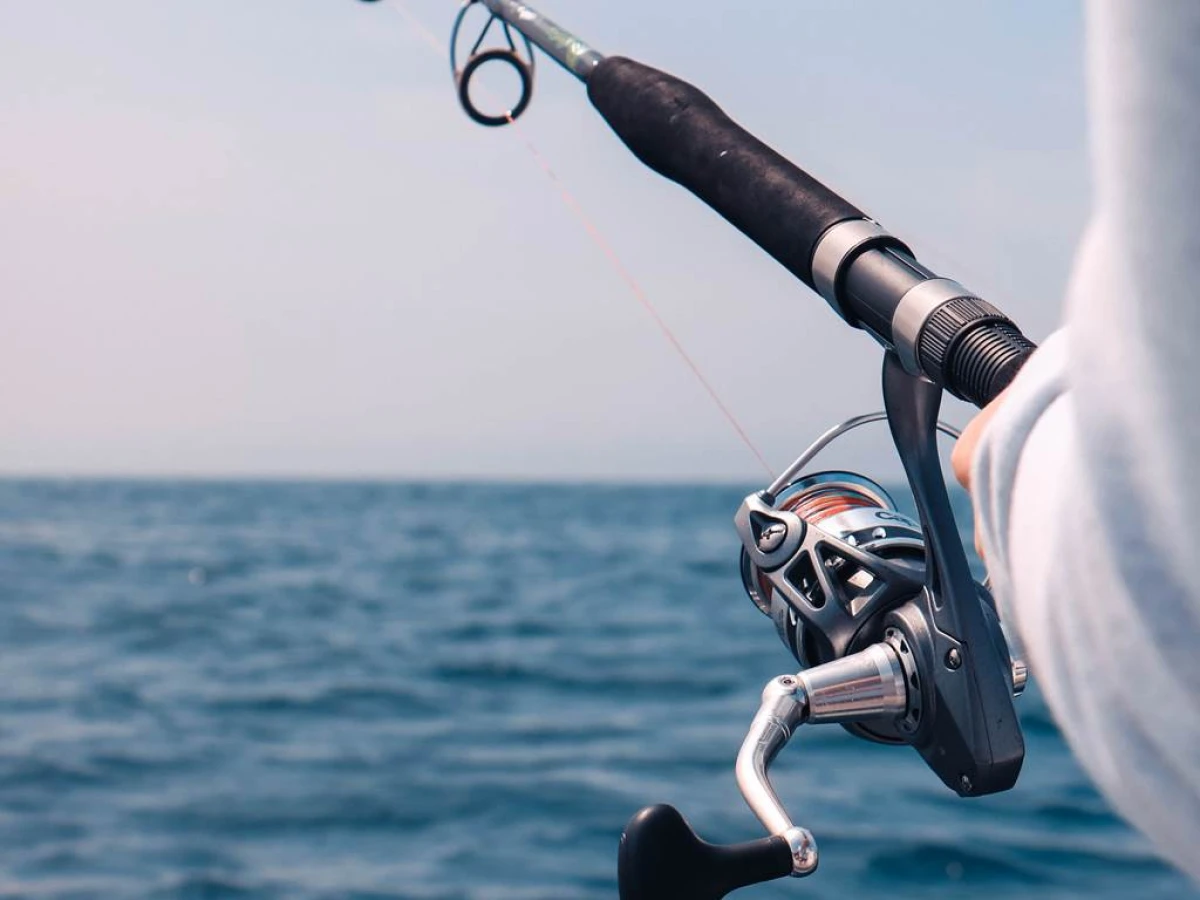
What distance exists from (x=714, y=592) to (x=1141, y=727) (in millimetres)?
15272

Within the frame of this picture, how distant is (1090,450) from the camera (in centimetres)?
57

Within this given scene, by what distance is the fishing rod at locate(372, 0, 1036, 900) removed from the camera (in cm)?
106

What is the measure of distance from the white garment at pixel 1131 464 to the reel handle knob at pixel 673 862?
0.42 m

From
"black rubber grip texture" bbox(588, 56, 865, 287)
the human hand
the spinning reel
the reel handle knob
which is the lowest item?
the reel handle knob

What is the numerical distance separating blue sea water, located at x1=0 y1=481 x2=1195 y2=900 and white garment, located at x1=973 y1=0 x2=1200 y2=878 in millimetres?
4926

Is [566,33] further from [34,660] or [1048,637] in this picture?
[34,660]

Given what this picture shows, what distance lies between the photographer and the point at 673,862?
1009 millimetres

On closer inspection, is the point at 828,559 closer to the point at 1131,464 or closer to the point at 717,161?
the point at 717,161

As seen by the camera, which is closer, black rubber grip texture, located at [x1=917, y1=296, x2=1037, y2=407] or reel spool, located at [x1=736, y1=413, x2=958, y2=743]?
black rubber grip texture, located at [x1=917, y1=296, x2=1037, y2=407]

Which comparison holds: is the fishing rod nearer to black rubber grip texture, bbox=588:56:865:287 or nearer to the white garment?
black rubber grip texture, bbox=588:56:865:287

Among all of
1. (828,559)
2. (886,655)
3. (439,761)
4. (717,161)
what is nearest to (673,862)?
(886,655)

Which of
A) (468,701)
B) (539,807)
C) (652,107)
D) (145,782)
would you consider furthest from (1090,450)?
(468,701)

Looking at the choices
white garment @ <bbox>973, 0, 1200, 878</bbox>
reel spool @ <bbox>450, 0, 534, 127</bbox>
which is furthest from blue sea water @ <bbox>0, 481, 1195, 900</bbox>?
white garment @ <bbox>973, 0, 1200, 878</bbox>

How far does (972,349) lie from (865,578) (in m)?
0.29
